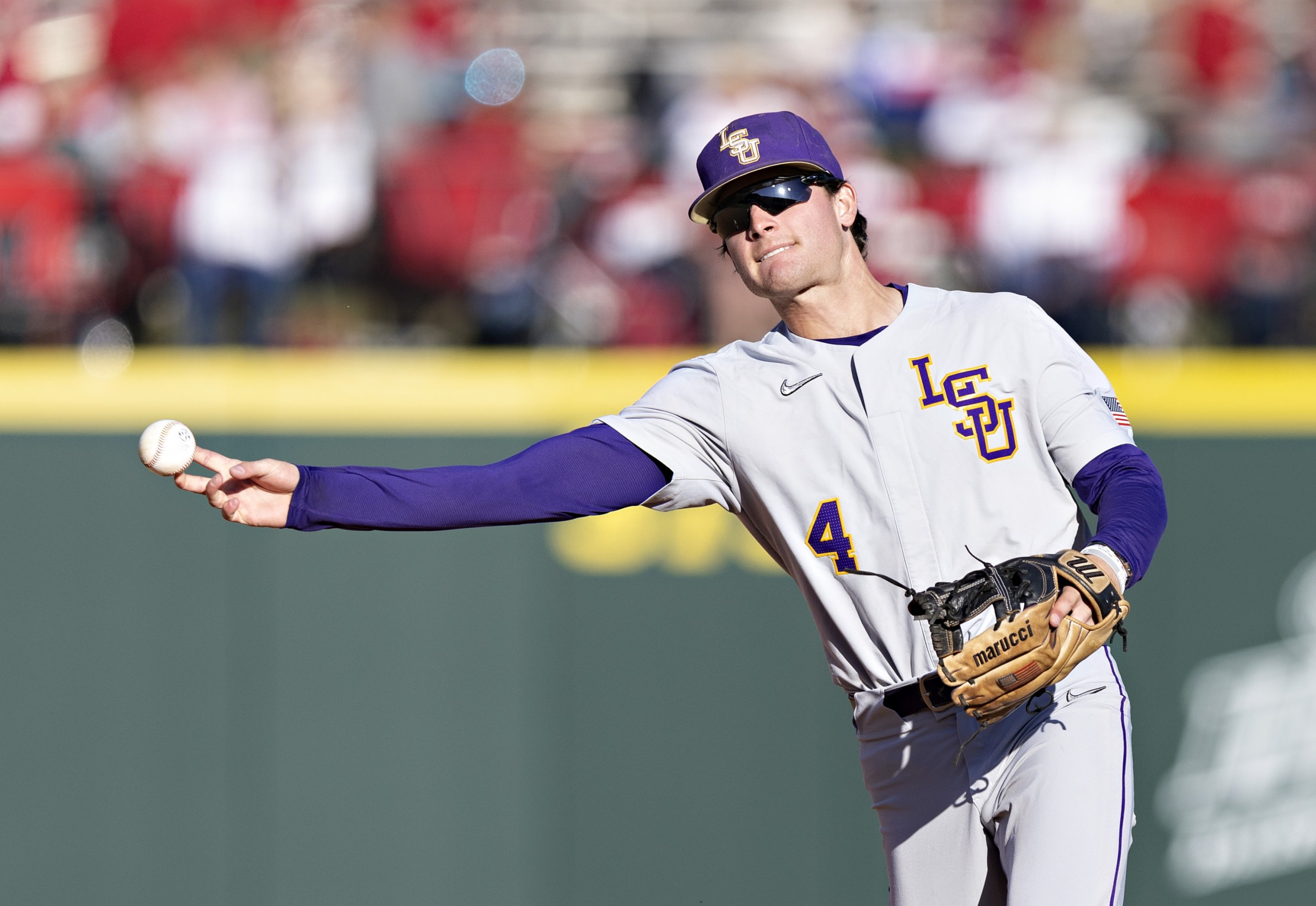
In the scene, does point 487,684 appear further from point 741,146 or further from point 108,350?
point 741,146

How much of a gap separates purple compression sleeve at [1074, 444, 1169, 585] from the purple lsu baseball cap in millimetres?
891

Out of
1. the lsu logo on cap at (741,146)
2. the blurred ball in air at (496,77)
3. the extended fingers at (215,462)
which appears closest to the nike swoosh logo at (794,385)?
the lsu logo on cap at (741,146)

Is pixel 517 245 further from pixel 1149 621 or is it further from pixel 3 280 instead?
pixel 1149 621

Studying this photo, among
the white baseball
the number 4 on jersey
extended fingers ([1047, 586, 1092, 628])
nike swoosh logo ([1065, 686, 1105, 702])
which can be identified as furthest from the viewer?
the number 4 on jersey

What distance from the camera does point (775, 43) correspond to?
8.47 m

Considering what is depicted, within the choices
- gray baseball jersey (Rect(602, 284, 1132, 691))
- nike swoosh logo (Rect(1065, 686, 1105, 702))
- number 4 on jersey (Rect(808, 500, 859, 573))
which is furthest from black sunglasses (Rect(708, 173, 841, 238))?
nike swoosh logo (Rect(1065, 686, 1105, 702))

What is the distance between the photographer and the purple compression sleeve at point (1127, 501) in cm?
267

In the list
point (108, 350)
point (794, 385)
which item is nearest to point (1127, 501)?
point (794, 385)

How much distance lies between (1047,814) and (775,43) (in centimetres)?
646

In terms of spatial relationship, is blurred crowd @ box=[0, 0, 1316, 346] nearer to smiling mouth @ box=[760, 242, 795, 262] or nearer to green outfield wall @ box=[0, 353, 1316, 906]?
green outfield wall @ box=[0, 353, 1316, 906]

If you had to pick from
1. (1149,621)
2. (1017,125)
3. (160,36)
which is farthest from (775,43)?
(1149,621)

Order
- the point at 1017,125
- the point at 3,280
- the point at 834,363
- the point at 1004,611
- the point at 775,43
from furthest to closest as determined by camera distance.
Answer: the point at 775,43, the point at 1017,125, the point at 3,280, the point at 834,363, the point at 1004,611

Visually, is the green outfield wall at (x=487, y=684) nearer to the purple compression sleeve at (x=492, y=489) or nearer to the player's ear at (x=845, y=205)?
the player's ear at (x=845, y=205)

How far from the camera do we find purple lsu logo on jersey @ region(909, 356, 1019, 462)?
300cm
